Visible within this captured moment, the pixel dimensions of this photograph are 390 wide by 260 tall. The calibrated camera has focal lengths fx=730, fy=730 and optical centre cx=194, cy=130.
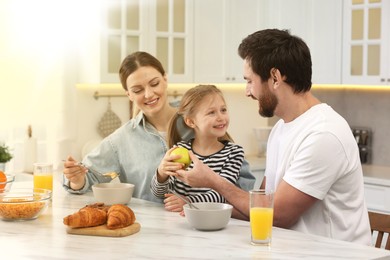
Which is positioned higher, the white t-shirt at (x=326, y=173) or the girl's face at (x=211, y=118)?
the girl's face at (x=211, y=118)

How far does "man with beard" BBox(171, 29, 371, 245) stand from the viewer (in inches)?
99.4

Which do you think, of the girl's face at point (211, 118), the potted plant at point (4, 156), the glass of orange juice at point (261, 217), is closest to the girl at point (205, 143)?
the girl's face at point (211, 118)

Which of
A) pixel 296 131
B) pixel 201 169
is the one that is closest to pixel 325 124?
pixel 296 131

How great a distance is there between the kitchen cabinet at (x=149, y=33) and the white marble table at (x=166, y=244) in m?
2.38

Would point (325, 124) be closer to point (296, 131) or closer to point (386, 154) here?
point (296, 131)

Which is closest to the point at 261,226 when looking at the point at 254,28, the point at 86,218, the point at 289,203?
the point at 289,203

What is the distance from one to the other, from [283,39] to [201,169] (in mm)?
571

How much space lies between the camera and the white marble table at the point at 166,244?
6.86ft

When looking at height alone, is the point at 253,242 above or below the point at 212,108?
below

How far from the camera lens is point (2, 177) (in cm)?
296

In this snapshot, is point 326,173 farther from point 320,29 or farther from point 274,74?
point 320,29

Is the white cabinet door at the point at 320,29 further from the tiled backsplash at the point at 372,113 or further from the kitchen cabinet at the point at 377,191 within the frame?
the kitchen cabinet at the point at 377,191

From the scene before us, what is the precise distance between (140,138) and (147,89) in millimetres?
222

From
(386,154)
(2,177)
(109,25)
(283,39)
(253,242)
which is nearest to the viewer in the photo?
A: (253,242)
